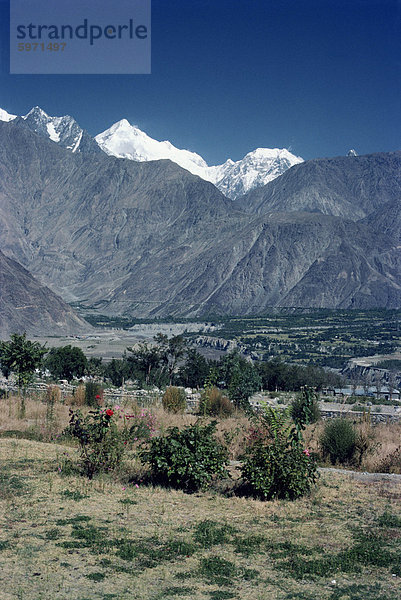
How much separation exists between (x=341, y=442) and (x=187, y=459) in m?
4.90

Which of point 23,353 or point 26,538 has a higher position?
point 23,353

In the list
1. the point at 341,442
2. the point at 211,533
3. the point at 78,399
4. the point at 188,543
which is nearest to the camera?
the point at 188,543

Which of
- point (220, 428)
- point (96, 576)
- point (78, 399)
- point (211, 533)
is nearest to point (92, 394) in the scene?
point (78, 399)

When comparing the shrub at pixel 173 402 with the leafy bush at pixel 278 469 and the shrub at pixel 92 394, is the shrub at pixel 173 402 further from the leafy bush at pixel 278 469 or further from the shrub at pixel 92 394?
the leafy bush at pixel 278 469

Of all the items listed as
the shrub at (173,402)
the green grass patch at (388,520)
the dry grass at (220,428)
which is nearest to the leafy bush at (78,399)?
the dry grass at (220,428)

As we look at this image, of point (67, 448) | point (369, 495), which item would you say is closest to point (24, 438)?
point (67, 448)

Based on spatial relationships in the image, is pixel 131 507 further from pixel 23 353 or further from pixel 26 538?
pixel 23 353

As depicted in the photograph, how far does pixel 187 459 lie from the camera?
1094 cm

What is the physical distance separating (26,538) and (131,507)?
215 cm

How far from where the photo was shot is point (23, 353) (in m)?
23.4

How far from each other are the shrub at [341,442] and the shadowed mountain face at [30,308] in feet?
408

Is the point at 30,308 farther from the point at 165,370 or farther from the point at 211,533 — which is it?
the point at 211,533

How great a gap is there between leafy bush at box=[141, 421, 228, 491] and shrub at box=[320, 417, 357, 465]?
4015 millimetres

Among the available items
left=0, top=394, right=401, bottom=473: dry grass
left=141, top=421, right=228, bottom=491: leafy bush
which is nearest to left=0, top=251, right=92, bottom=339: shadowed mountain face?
left=0, top=394, right=401, bottom=473: dry grass
